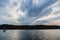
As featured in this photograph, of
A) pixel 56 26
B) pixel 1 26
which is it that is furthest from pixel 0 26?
pixel 56 26

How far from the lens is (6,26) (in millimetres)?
92625

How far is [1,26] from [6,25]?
3475 mm

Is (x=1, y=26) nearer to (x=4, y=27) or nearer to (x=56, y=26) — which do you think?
(x=4, y=27)

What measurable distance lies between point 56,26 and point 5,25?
36815 mm

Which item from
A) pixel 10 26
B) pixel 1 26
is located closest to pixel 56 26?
pixel 10 26

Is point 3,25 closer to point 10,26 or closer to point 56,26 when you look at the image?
point 10,26

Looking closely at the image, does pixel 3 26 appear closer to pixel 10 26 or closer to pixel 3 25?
pixel 3 25

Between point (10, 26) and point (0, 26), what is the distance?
6.95 meters

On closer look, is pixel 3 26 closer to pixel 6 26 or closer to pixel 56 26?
pixel 6 26

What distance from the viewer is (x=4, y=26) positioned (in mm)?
90812

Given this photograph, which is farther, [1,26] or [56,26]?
[56,26]

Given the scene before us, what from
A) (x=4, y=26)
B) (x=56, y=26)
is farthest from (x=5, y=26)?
(x=56, y=26)

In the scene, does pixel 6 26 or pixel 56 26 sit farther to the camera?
pixel 56 26

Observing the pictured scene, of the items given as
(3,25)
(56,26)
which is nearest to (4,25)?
(3,25)
